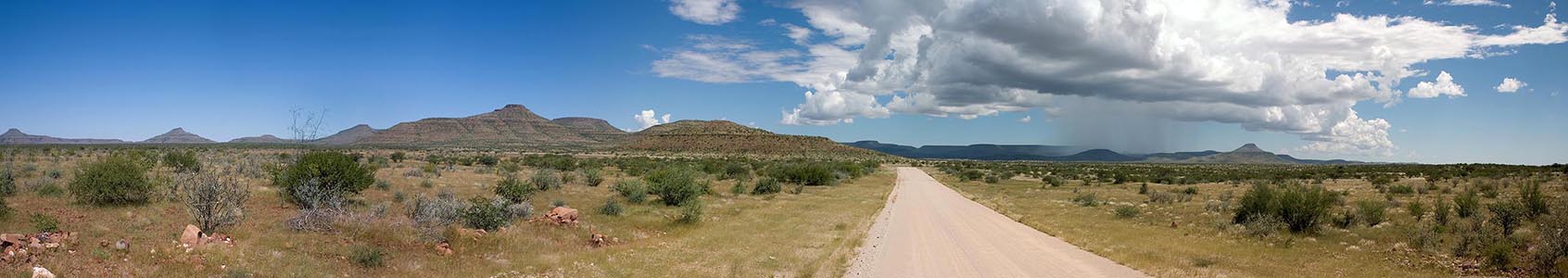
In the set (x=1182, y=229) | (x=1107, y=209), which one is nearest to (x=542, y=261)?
(x=1182, y=229)

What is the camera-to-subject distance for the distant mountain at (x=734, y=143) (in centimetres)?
12700

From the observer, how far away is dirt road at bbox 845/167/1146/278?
12.6 metres

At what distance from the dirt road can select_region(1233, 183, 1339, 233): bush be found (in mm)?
6453

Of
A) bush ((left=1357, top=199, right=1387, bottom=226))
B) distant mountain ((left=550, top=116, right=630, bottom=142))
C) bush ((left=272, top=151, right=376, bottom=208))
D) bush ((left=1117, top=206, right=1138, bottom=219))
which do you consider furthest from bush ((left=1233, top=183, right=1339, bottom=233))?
distant mountain ((left=550, top=116, right=630, bottom=142))

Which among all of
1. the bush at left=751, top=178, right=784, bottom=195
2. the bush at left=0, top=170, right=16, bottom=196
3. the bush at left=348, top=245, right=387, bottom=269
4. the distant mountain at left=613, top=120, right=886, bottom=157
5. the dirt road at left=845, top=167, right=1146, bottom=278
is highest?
the distant mountain at left=613, top=120, right=886, bottom=157

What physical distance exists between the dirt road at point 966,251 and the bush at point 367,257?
761 centimetres

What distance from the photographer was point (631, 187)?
2698cm

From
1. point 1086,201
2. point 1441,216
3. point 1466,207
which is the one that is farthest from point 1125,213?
point 1466,207

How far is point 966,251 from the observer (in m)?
14.8

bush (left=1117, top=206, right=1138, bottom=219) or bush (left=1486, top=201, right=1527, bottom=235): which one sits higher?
bush (left=1486, top=201, right=1527, bottom=235)

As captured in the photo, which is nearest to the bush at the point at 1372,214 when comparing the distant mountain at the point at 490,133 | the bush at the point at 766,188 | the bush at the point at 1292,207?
the bush at the point at 1292,207

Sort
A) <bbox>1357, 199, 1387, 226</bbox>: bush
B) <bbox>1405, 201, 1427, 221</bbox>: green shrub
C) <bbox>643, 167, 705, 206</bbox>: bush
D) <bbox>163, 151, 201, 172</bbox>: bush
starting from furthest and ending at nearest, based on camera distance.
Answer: <bbox>163, 151, 201, 172</bbox>: bush < <bbox>643, 167, 705, 206</bbox>: bush < <bbox>1405, 201, 1427, 221</bbox>: green shrub < <bbox>1357, 199, 1387, 226</bbox>: bush

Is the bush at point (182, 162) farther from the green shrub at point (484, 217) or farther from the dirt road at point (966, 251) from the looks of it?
the dirt road at point (966, 251)

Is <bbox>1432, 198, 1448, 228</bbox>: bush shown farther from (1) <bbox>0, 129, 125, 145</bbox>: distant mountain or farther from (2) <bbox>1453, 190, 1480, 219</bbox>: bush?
(1) <bbox>0, 129, 125, 145</bbox>: distant mountain
